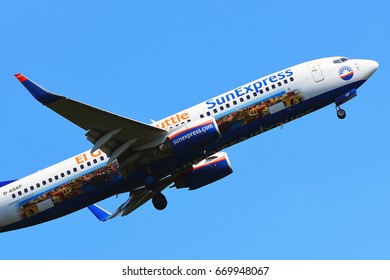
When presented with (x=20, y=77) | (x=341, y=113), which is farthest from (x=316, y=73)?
(x=20, y=77)

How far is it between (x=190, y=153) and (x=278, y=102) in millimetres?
6326

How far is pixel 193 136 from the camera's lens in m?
60.0

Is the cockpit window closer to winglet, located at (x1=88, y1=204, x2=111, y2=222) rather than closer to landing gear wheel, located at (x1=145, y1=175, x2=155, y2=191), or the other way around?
landing gear wheel, located at (x1=145, y1=175, x2=155, y2=191)

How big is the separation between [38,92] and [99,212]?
1661 cm

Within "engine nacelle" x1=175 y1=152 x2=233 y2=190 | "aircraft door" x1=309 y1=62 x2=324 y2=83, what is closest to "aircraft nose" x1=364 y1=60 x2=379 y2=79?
"aircraft door" x1=309 y1=62 x2=324 y2=83

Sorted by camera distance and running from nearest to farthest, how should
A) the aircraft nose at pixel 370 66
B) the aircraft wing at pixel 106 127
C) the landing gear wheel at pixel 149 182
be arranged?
the aircraft wing at pixel 106 127
the landing gear wheel at pixel 149 182
the aircraft nose at pixel 370 66

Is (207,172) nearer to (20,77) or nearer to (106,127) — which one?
(106,127)

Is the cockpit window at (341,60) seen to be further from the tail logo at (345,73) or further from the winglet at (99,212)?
the winglet at (99,212)

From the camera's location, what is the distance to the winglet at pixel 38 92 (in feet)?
180

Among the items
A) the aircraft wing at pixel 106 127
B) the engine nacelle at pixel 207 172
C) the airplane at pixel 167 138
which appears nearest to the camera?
the aircraft wing at pixel 106 127

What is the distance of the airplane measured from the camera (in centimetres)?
6053

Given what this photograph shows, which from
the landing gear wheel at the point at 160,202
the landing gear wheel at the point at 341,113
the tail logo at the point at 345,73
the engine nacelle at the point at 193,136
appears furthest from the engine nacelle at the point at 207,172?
the tail logo at the point at 345,73

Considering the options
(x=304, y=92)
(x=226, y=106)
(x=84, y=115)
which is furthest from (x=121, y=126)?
(x=304, y=92)

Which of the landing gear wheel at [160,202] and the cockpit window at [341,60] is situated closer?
the cockpit window at [341,60]
